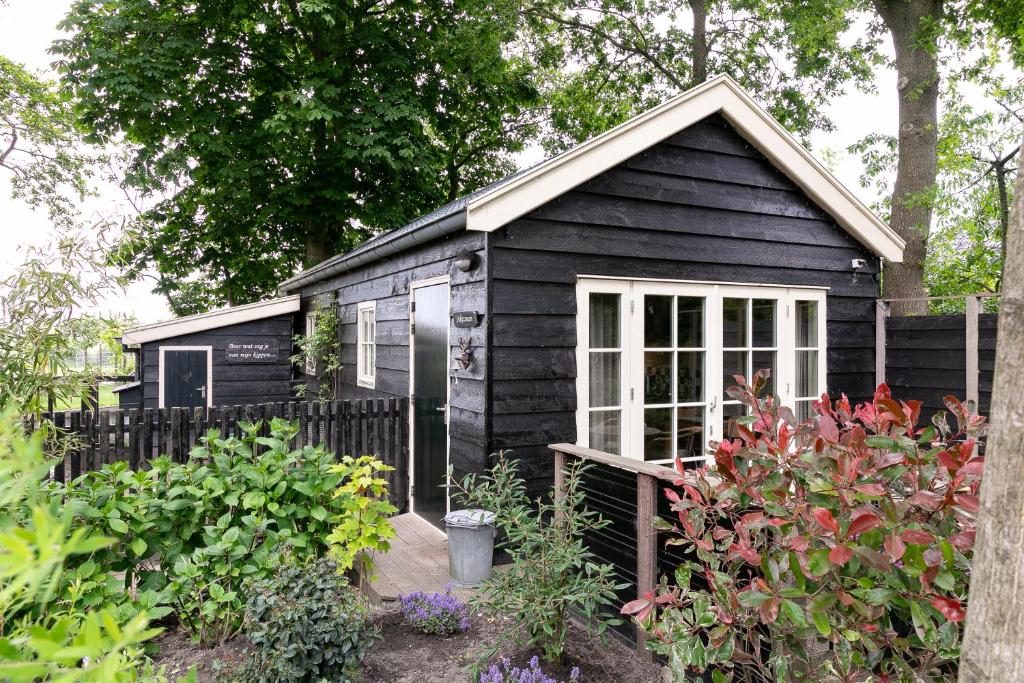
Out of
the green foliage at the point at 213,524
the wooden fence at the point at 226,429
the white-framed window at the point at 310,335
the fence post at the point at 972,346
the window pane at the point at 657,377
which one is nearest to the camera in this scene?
the green foliage at the point at 213,524

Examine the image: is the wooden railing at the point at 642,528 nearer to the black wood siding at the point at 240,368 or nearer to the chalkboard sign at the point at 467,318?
the chalkboard sign at the point at 467,318

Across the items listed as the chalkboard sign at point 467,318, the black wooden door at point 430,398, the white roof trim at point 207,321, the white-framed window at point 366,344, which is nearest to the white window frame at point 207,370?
the white roof trim at point 207,321

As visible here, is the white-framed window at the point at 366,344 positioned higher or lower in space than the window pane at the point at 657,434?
higher

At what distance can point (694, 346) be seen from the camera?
512cm

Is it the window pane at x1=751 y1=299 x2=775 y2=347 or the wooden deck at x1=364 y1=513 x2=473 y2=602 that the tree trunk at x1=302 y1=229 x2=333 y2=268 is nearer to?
the wooden deck at x1=364 y1=513 x2=473 y2=602

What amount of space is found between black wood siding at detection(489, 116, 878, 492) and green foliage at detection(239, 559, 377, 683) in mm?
1854

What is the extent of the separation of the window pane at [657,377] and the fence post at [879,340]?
2538 mm

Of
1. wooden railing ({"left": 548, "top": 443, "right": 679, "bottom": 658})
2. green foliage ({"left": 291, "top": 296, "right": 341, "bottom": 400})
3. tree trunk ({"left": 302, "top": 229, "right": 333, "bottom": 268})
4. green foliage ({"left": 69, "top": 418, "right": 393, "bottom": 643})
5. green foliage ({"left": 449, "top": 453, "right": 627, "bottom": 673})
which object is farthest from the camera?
tree trunk ({"left": 302, "top": 229, "right": 333, "bottom": 268})

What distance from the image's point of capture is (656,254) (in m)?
5.00

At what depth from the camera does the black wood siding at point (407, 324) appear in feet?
14.5

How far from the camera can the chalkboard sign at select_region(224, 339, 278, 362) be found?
9.85 metres

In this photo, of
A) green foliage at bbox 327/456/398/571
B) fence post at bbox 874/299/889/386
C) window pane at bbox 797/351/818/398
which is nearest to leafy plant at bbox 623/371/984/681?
green foliage at bbox 327/456/398/571

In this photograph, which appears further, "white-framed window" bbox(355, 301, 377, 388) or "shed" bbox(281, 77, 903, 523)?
"white-framed window" bbox(355, 301, 377, 388)

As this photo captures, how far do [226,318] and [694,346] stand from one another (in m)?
7.46
